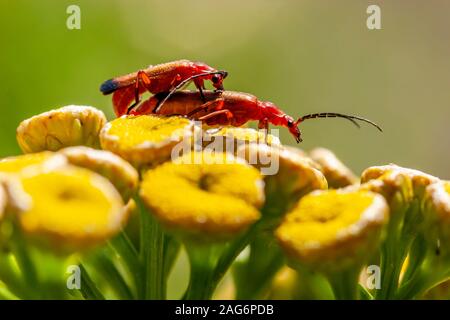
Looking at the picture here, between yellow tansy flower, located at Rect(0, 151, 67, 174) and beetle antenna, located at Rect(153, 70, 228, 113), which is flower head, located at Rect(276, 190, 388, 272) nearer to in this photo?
yellow tansy flower, located at Rect(0, 151, 67, 174)

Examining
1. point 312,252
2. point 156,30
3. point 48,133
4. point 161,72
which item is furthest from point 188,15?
point 312,252

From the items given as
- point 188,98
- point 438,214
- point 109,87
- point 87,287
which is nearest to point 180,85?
point 188,98

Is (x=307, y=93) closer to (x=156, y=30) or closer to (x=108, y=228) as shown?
(x=156, y=30)

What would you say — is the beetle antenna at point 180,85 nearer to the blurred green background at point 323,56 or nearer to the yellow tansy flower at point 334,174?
the yellow tansy flower at point 334,174

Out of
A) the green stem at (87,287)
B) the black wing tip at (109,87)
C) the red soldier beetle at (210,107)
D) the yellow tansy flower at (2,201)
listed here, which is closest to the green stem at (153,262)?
the green stem at (87,287)

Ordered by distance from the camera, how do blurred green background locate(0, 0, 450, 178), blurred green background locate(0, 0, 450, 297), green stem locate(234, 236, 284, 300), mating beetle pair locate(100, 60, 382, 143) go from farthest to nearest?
blurred green background locate(0, 0, 450, 178) < blurred green background locate(0, 0, 450, 297) < mating beetle pair locate(100, 60, 382, 143) < green stem locate(234, 236, 284, 300)

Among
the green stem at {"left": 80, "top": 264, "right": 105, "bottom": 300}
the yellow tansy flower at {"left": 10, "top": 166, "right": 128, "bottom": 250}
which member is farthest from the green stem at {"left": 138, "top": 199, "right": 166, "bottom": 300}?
the yellow tansy flower at {"left": 10, "top": 166, "right": 128, "bottom": 250}
